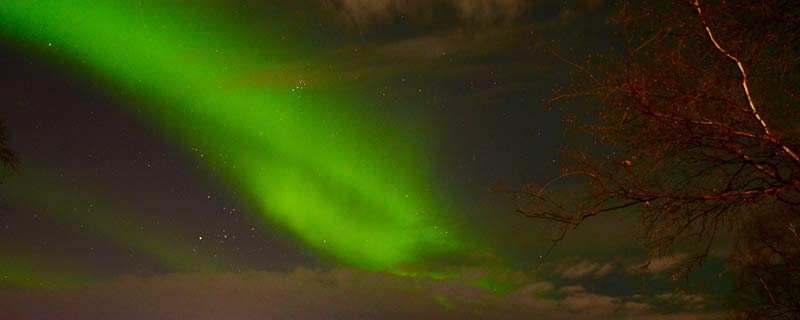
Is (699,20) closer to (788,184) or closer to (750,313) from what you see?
(788,184)

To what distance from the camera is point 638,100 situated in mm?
4609

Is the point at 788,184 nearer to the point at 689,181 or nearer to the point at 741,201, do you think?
the point at 741,201

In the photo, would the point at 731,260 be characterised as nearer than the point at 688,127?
No

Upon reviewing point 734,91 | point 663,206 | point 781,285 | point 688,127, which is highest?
point 781,285

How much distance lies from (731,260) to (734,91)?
13.4 meters

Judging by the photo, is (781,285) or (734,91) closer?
(734,91)

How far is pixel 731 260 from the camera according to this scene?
1614cm

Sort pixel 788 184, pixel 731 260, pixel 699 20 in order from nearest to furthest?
pixel 788 184 → pixel 699 20 → pixel 731 260

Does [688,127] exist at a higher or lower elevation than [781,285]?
lower

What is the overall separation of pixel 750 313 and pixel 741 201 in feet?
46.7

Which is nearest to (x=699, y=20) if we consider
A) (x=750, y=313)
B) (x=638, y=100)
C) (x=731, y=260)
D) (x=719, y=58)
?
(x=719, y=58)

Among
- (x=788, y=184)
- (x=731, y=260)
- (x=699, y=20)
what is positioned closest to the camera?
(x=788, y=184)

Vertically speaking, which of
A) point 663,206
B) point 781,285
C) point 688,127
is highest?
point 781,285

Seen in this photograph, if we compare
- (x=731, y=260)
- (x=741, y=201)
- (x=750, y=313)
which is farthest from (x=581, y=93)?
(x=750, y=313)
